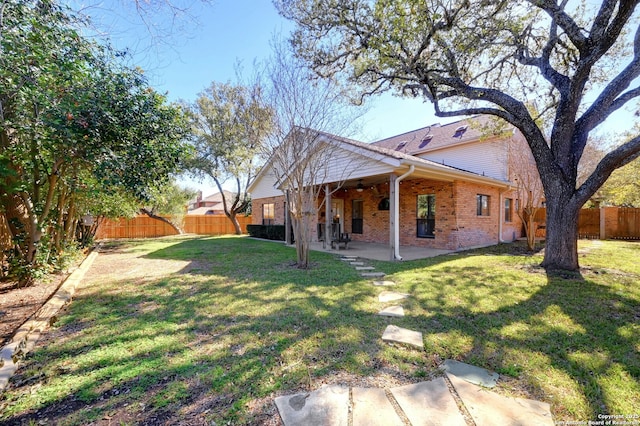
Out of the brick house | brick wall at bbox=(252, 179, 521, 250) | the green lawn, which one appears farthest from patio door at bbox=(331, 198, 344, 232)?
the green lawn

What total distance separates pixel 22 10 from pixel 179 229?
19001 millimetres

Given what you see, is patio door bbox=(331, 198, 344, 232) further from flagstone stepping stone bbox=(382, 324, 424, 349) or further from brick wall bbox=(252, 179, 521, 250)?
flagstone stepping stone bbox=(382, 324, 424, 349)

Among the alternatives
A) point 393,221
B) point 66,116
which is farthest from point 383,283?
point 66,116

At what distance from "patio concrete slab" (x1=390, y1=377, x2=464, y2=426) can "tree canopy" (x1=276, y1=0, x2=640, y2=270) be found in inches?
228

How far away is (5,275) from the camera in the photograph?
5.19 meters

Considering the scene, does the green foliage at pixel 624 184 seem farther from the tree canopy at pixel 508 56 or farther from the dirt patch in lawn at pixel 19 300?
the dirt patch in lawn at pixel 19 300

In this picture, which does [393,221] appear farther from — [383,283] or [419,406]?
[419,406]

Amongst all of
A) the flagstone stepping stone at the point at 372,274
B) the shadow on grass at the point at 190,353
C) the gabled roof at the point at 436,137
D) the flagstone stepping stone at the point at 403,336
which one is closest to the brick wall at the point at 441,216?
the gabled roof at the point at 436,137

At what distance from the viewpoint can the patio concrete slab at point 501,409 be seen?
1.87m

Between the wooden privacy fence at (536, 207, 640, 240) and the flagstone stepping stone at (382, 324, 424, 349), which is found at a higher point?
the wooden privacy fence at (536, 207, 640, 240)

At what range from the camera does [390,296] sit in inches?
181

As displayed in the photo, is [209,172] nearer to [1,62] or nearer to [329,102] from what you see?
[329,102]

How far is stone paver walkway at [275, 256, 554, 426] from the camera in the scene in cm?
187

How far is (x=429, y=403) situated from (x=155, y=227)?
2203 cm
